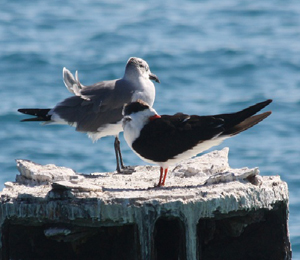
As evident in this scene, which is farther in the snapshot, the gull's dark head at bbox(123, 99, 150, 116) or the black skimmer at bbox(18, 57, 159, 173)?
the black skimmer at bbox(18, 57, 159, 173)

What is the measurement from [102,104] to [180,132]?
6.87ft

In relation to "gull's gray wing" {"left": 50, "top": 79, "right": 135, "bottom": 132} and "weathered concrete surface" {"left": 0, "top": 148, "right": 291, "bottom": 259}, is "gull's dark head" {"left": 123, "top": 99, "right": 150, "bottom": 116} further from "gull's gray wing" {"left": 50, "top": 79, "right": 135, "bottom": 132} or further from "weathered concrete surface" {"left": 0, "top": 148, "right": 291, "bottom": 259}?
"gull's gray wing" {"left": 50, "top": 79, "right": 135, "bottom": 132}

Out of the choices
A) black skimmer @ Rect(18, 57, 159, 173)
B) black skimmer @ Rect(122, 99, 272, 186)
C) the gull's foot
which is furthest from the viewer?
black skimmer @ Rect(18, 57, 159, 173)

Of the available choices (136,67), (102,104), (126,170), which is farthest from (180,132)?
(136,67)

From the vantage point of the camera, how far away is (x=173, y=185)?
20.0 feet

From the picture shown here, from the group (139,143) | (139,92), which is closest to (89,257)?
(139,143)

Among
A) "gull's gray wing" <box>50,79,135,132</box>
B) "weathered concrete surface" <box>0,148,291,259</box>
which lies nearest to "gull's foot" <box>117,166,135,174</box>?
"gull's gray wing" <box>50,79,135,132</box>

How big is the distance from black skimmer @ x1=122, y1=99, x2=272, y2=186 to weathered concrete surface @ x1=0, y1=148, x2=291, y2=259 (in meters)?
0.26

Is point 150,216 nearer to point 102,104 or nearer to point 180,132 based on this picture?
point 180,132

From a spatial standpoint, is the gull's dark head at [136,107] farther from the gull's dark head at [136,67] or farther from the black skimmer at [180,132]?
the gull's dark head at [136,67]

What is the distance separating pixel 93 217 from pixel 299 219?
6.00 m

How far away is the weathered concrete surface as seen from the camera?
5.33 m

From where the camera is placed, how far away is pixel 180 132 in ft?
19.2

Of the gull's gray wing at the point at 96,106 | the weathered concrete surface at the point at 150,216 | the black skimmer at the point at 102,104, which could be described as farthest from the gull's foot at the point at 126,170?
the weathered concrete surface at the point at 150,216
